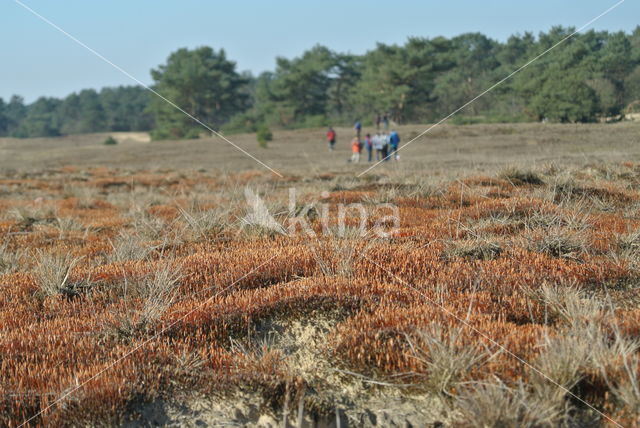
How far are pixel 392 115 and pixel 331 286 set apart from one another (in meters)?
63.4

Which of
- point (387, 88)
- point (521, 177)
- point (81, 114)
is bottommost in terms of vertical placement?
point (521, 177)

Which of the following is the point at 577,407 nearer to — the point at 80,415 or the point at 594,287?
the point at 594,287

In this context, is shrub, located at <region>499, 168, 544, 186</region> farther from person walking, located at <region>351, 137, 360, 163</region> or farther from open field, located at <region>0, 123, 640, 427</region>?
person walking, located at <region>351, 137, 360, 163</region>

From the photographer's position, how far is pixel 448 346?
2393 mm

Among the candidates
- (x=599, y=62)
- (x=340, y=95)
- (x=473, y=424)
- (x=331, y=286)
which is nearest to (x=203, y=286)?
(x=331, y=286)

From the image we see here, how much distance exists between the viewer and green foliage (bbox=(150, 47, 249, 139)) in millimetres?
72750

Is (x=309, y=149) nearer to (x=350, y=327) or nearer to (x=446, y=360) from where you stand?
(x=350, y=327)

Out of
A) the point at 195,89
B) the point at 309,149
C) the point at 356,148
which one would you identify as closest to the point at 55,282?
the point at 356,148

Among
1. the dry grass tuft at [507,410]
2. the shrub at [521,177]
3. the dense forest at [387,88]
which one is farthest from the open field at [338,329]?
the dense forest at [387,88]

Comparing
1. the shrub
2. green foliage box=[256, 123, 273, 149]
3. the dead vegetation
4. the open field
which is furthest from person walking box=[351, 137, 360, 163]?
the dead vegetation

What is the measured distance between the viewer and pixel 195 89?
7350 centimetres

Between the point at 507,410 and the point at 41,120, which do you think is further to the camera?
the point at 41,120

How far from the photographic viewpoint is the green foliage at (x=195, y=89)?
239 ft

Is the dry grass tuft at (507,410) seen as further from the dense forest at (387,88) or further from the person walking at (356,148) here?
the person walking at (356,148)
